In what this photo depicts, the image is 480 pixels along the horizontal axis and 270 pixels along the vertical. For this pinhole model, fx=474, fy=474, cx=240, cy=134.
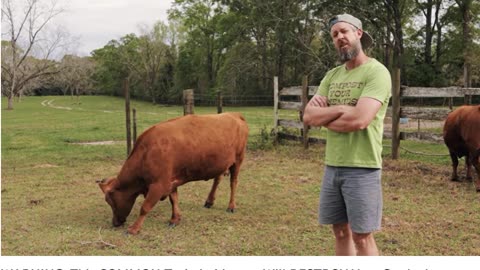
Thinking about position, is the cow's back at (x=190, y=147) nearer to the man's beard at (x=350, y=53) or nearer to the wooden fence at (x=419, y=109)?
the man's beard at (x=350, y=53)

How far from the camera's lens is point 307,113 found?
129 inches

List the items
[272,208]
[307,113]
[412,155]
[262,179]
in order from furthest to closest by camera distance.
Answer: [412,155] → [262,179] → [272,208] → [307,113]

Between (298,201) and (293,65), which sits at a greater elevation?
(293,65)

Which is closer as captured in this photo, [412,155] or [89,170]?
[89,170]

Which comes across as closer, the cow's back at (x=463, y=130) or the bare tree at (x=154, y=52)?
the cow's back at (x=463, y=130)

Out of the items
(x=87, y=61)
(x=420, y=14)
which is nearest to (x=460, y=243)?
(x=420, y=14)

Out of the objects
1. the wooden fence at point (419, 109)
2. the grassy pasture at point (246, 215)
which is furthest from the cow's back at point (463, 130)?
the wooden fence at point (419, 109)

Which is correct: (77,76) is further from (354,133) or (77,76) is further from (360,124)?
(360,124)

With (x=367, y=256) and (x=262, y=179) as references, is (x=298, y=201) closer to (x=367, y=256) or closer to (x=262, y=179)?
(x=262, y=179)

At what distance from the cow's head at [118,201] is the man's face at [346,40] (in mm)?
3350

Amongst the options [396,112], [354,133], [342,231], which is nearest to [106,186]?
[342,231]

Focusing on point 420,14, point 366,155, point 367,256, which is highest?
point 420,14

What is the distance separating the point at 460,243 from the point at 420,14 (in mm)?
37533

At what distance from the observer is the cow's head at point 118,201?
551 cm
